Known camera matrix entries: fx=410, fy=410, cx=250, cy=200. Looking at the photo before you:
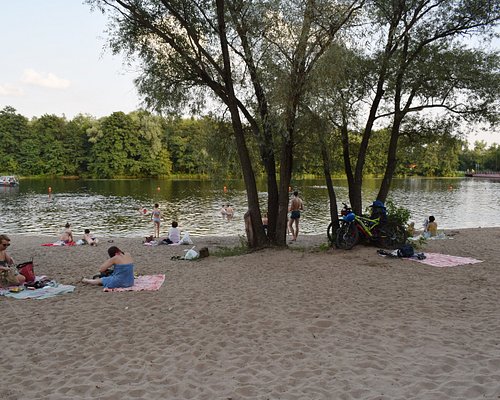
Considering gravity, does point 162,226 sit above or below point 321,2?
below

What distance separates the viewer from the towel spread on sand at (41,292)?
25.1ft

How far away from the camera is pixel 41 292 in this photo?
795 cm

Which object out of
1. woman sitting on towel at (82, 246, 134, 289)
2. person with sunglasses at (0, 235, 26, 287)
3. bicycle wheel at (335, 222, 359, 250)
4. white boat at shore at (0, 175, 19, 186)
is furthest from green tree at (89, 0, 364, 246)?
white boat at shore at (0, 175, 19, 186)

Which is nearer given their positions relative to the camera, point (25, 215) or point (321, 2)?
point (321, 2)

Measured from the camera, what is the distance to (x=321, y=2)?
1098 cm

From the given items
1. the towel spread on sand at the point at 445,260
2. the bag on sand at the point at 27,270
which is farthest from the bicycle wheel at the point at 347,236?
the bag on sand at the point at 27,270

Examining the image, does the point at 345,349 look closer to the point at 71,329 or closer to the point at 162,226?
the point at 71,329

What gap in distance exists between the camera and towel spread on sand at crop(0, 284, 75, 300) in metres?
7.66

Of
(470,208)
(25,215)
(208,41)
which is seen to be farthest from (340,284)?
(470,208)

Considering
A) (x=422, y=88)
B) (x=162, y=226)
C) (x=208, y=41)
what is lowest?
(x=162, y=226)

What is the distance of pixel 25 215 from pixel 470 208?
34730 mm

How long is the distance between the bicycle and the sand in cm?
241

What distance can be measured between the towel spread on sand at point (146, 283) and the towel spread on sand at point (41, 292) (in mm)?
801

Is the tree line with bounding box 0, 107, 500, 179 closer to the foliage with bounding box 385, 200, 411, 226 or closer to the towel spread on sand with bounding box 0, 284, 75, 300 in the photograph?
the foliage with bounding box 385, 200, 411, 226
